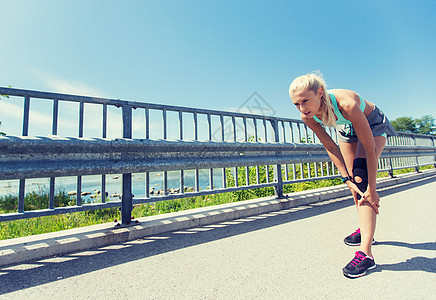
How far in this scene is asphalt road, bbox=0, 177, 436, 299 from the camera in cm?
150

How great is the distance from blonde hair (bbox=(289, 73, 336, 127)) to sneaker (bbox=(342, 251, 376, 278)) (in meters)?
1.09

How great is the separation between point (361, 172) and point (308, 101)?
0.86 metres

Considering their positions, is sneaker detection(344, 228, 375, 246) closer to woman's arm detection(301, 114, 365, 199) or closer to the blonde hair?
woman's arm detection(301, 114, 365, 199)

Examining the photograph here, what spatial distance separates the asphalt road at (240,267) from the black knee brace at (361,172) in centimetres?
60

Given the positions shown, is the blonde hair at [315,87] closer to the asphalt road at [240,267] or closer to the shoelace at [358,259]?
the shoelace at [358,259]

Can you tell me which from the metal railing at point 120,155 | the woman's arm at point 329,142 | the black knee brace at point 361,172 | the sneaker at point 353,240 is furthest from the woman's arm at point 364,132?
the metal railing at point 120,155

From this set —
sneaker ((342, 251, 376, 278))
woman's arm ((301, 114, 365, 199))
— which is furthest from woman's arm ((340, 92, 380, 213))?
sneaker ((342, 251, 376, 278))

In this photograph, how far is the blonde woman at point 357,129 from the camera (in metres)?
1.81

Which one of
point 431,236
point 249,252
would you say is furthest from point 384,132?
point 249,252

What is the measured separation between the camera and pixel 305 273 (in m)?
1.70

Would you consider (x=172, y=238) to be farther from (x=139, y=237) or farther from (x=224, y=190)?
(x=224, y=190)

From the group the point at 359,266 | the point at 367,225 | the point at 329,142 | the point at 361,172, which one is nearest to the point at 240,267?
the point at 359,266

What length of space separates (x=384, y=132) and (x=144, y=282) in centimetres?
255

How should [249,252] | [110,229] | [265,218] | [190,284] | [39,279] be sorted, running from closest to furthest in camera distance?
1. [190,284]
2. [39,279]
3. [249,252]
4. [110,229]
5. [265,218]
